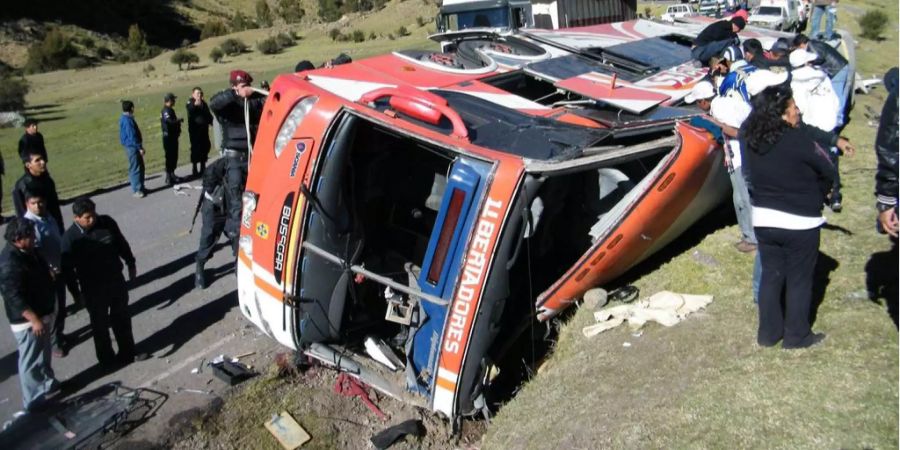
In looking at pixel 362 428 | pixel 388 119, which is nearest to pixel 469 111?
pixel 388 119

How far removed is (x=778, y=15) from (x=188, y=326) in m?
24.0

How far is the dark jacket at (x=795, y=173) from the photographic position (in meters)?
3.82

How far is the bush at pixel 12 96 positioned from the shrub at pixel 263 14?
28710mm

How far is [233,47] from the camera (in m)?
41.3

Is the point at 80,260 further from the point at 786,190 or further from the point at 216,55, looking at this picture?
the point at 216,55

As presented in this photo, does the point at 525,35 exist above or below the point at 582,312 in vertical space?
above

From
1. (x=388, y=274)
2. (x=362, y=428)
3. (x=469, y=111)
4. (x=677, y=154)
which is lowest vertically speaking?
(x=362, y=428)

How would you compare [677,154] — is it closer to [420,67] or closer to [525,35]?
[420,67]

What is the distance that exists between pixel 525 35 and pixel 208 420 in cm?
481

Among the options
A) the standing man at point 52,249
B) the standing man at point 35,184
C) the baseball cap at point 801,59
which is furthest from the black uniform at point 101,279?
the baseball cap at point 801,59

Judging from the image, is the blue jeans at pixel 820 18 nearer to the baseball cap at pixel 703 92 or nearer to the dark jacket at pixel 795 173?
the baseball cap at pixel 703 92

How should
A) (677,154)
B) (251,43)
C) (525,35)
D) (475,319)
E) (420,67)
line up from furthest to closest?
(251,43) < (525,35) < (420,67) < (677,154) < (475,319)

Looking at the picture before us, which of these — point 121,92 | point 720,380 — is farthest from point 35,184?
point 121,92

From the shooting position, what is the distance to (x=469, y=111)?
5113 millimetres
